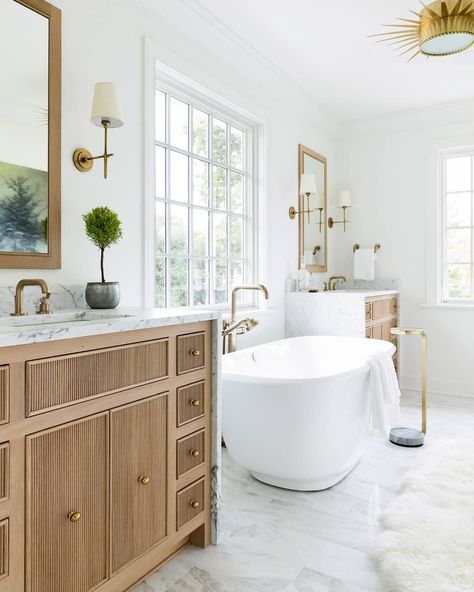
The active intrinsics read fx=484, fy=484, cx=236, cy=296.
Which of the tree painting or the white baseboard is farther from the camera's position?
the white baseboard

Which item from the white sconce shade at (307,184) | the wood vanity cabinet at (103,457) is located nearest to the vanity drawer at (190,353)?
the wood vanity cabinet at (103,457)

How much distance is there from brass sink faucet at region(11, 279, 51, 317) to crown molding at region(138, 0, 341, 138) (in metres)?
1.58

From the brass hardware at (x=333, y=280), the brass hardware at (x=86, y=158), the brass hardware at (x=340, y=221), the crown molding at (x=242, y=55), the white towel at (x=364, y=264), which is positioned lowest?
the brass hardware at (x=333, y=280)

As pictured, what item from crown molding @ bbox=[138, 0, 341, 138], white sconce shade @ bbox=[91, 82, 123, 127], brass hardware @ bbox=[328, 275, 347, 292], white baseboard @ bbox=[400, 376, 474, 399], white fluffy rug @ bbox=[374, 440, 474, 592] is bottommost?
white fluffy rug @ bbox=[374, 440, 474, 592]

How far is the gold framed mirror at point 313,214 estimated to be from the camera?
163 inches

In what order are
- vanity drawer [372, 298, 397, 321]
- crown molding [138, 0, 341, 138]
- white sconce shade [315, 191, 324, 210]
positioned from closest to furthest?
crown molding [138, 0, 341, 138], vanity drawer [372, 298, 397, 321], white sconce shade [315, 191, 324, 210]

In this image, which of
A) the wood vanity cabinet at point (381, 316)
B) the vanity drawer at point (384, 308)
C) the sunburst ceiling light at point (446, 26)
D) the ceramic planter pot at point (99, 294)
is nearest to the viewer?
the ceramic planter pot at point (99, 294)

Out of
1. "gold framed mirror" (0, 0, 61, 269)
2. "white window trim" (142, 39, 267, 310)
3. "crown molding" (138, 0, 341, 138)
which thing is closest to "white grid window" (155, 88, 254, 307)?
"white window trim" (142, 39, 267, 310)

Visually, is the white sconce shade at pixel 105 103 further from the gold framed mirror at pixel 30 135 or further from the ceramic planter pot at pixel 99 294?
the ceramic planter pot at pixel 99 294

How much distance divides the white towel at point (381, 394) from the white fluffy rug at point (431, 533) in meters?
0.35

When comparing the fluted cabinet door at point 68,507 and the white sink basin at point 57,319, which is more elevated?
the white sink basin at point 57,319

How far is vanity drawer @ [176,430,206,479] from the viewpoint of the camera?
1748mm

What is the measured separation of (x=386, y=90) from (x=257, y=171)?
1.35m

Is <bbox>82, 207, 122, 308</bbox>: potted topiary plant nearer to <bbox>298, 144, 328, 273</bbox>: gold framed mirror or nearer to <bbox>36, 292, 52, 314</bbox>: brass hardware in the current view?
<bbox>36, 292, 52, 314</bbox>: brass hardware
